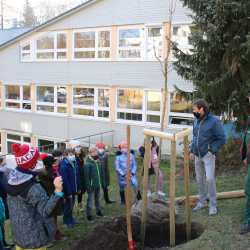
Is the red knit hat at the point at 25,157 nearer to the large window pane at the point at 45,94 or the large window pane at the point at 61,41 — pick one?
the large window pane at the point at 61,41

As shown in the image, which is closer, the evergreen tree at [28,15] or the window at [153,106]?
the window at [153,106]

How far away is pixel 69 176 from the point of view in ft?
26.8

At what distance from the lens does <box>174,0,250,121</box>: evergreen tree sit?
11648mm

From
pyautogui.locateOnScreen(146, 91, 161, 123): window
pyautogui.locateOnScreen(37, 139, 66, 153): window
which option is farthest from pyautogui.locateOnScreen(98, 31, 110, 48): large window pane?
pyautogui.locateOnScreen(37, 139, 66, 153): window

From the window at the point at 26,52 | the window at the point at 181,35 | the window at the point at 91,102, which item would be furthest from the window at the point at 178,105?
the window at the point at 26,52

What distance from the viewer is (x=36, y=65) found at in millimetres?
24625

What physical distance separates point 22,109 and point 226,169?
1612cm

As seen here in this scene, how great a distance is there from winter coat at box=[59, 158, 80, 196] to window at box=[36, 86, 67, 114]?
15.6m

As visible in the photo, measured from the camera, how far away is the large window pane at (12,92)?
26297 mm

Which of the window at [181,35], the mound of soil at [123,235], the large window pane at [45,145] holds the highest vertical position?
the window at [181,35]

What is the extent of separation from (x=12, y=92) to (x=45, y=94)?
122 inches

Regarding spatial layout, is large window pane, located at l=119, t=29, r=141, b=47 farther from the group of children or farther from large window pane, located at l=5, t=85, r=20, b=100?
the group of children

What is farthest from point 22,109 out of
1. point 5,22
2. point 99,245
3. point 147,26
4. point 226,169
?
point 5,22

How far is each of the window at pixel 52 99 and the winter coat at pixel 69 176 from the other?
1557 centimetres
